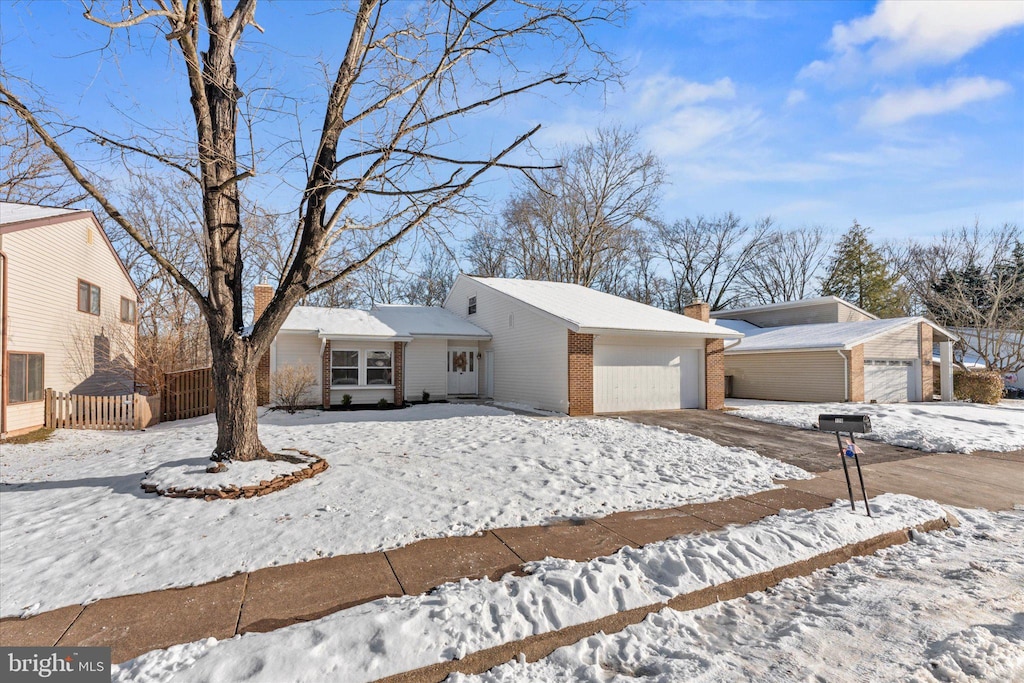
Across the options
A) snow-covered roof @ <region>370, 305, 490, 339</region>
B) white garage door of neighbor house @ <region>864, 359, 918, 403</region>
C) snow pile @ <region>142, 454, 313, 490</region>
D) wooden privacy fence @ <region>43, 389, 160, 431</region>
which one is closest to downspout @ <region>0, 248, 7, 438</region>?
wooden privacy fence @ <region>43, 389, 160, 431</region>

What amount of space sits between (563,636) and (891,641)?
6.75 feet

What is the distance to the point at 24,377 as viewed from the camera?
1084cm

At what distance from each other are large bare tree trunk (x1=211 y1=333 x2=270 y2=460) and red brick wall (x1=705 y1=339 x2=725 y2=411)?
13060mm

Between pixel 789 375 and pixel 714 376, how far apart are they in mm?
6001

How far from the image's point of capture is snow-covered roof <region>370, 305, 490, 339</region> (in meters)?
16.5

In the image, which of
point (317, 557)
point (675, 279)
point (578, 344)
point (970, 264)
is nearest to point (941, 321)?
point (970, 264)

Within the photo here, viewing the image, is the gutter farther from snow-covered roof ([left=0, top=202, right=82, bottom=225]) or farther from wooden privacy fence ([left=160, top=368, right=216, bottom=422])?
wooden privacy fence ([left=160, top=368, right=216, bottom=422])

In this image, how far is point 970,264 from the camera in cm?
2850

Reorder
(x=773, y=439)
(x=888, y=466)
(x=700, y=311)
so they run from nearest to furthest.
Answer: (x=888, y=466)
(x=773, y=439)
(x=700, y=311)

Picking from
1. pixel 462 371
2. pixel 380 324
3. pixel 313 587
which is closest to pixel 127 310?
pixel 380 324

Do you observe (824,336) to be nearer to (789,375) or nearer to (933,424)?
(789,375)

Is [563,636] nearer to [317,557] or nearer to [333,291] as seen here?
[317,557]

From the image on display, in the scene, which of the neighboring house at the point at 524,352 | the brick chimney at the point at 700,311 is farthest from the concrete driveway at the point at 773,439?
the brick chimney at the point at 700,311

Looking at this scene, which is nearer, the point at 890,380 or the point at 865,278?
the point at 890,380
